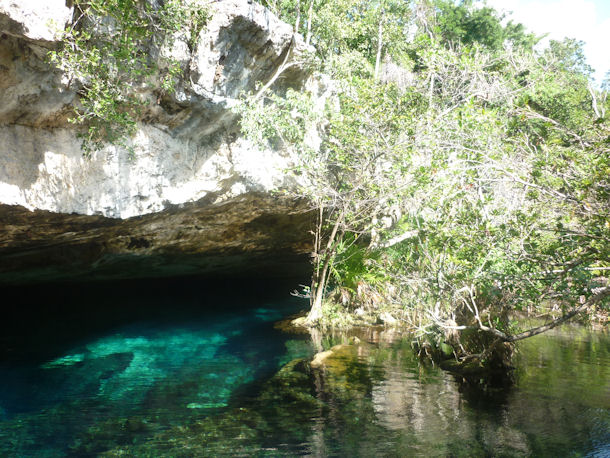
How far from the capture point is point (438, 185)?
7.87m

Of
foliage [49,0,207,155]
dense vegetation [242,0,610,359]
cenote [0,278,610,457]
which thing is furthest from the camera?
foliage [49,0,207,155]

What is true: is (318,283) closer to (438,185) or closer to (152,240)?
(152,240)

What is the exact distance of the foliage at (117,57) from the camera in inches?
312

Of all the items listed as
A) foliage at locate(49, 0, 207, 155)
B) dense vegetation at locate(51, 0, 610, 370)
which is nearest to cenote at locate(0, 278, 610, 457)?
dense vegetation at locate(51, 0, 610, 370)

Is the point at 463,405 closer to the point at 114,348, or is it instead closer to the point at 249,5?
the point at 114,348

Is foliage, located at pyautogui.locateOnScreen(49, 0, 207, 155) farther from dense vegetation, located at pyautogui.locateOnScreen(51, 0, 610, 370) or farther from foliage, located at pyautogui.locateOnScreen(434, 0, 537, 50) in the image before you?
foliage, located at pyautogui.locateOnScreen(434, 0, 537, 50)

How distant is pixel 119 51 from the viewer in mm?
8359

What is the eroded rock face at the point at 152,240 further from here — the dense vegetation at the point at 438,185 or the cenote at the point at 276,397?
the cenote at the point at 276,397

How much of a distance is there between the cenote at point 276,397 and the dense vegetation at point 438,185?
116 cm

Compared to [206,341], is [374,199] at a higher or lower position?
higher

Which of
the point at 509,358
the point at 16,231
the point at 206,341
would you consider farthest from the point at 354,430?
the point at 16,231

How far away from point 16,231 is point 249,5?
753 cm

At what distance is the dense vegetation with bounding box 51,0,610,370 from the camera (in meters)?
5.72

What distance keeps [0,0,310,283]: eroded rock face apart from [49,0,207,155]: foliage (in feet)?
0.93
